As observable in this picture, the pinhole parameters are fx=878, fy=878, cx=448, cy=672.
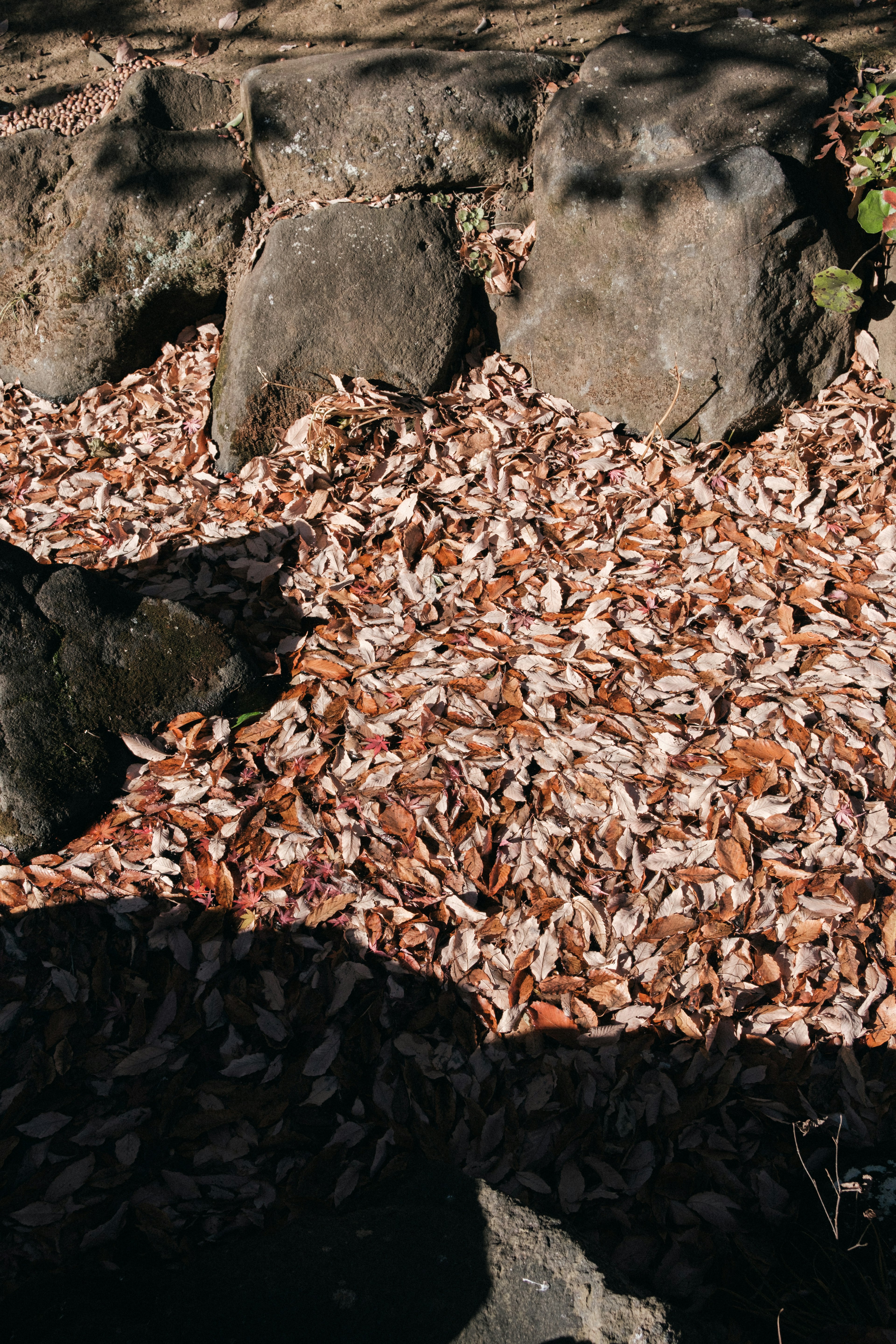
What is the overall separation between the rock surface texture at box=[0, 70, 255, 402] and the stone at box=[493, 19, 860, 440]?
5.51 ft

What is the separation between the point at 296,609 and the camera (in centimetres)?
352

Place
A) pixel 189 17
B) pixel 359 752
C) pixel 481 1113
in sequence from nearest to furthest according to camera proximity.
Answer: pixel 481 1113, pixel 359 752, pixel 189 17

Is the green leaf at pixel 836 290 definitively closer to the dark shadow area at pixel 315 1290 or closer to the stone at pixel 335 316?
the stone at pixel 335 316

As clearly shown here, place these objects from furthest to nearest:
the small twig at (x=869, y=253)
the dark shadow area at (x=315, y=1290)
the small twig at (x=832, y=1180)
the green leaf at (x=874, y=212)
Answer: the small twig at (x=869, y=253) < the green leaf at (x=874, y=212) < the small twig at (x=832, y=1180) < the dark shadow area at (x=315, y=1290)

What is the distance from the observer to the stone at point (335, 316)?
4.14 m

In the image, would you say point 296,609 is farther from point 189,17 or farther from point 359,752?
point 189,17

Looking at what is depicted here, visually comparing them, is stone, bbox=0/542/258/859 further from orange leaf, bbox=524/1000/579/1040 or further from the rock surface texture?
the rock surface texture

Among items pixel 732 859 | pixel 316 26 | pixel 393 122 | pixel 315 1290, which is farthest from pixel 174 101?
pixel 315 1290

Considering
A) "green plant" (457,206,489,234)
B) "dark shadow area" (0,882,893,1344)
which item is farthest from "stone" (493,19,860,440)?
"dark shadow area" (0,882,893,1344)

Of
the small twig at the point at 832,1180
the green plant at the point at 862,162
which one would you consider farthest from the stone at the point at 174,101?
the small twig at the point at 832,1180

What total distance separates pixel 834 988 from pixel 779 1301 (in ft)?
2.67

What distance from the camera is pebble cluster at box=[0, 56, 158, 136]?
474 cm

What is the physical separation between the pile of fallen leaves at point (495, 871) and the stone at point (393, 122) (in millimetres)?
1444

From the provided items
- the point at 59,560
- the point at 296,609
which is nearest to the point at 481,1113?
the point at 296,609
